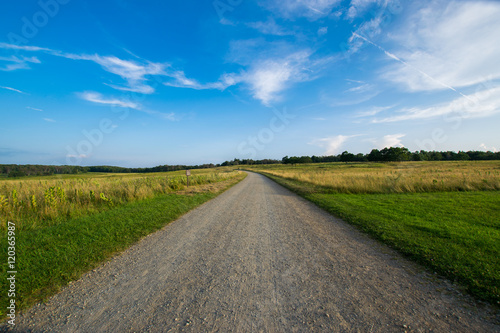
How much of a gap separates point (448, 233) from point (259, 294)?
5.65 metres

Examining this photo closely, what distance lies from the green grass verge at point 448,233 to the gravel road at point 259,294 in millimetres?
409

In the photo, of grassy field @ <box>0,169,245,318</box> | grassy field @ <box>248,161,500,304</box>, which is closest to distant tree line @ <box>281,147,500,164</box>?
grassy field @ <box>248,161,500,304</box>

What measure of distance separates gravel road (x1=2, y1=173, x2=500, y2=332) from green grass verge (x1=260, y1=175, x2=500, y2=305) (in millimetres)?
409

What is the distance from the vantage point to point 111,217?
289 inches

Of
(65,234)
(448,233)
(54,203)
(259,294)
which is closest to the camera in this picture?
(259,294)

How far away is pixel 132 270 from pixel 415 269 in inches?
221

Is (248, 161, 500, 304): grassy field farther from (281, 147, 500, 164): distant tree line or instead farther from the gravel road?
(281, 147, 500, 164): distant tree line

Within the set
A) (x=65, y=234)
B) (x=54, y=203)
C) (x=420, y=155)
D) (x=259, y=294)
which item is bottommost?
(x=259, y=294)

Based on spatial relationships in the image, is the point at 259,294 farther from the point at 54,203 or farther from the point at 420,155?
the point at 420,155

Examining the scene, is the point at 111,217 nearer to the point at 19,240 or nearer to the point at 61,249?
the point at 19,240

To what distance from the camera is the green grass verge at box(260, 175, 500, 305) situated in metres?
3.42

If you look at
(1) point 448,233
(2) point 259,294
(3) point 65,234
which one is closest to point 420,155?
(1) point 448,233

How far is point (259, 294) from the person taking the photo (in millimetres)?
3090

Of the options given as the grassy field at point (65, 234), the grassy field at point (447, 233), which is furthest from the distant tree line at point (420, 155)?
the grassy field at point (65, 234)
